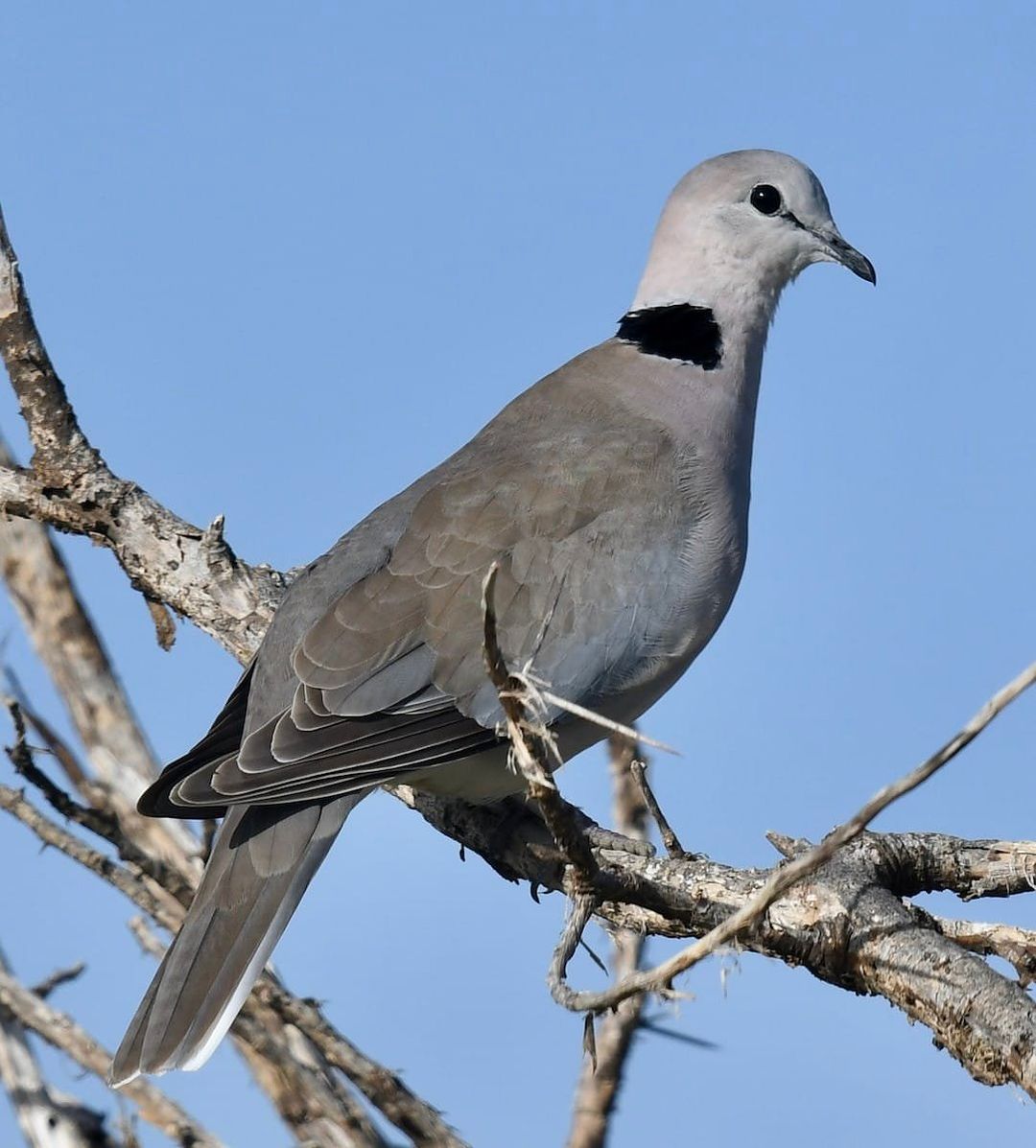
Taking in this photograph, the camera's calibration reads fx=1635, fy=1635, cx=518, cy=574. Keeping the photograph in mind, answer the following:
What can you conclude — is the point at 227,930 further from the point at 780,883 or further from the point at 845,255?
the point at 845,255

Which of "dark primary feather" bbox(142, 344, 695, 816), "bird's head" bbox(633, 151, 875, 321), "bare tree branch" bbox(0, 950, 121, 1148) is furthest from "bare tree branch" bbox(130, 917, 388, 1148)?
"bird's head" bbox(633, 151, 875, 321)

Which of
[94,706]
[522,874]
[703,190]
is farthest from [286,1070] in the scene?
[703,190]

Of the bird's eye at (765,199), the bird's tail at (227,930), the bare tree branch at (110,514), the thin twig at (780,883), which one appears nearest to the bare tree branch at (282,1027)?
the bird's tail at (227,930)

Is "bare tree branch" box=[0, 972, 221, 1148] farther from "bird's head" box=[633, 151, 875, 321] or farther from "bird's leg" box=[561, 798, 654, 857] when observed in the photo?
"bird's head" box=[633, 151, 875, 321]

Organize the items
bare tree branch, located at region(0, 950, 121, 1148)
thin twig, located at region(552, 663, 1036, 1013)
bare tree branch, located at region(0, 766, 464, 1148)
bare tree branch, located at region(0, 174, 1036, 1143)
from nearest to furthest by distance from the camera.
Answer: thin twig, located at region(552, 663, 1036, 1013) < bare tree branch, located at region(0, 174, 1036, 1143) < bare tree branch, located at region(0, 766, 464, 1148) < bare tree branch, located at region(0, 950, 121, 1148)

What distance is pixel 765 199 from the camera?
16.2 ft

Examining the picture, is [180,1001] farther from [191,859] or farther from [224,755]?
[191,859]

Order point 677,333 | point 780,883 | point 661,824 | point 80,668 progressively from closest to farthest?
point 780,883 → point 661,824 → point 677,333 → point 80,668

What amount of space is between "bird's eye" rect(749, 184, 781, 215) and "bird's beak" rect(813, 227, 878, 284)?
0.50 feet

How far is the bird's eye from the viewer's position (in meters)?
4.92

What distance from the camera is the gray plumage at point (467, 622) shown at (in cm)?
374

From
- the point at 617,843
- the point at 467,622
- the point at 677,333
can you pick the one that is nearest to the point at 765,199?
the point at 677,333

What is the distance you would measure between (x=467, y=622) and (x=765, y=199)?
1.83 metres

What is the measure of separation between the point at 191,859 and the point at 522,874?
116 cm
